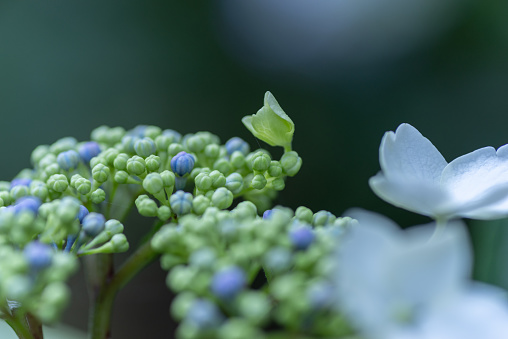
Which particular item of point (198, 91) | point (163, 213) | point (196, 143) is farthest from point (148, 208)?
point (198, 91)

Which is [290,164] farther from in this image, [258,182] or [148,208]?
[148,208]

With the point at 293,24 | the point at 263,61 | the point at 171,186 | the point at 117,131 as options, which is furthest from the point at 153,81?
the point at 171,186

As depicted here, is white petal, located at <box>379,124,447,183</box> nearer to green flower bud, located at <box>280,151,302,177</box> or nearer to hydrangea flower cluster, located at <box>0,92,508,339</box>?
hydrangea flower cluster, located at <box>0,92,508,339</box>

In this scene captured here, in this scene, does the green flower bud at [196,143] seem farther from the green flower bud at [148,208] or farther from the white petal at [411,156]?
the white petal at [411,156]

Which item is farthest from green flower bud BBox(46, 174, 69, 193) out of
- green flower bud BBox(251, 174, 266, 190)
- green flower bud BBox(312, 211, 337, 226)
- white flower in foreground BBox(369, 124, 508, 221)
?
white flower in foreground BBox(369, 124, 508, 221)

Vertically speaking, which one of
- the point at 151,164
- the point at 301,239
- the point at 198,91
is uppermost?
the point at 198,91

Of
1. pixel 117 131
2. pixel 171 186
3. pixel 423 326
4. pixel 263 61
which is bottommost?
pixel 423 326

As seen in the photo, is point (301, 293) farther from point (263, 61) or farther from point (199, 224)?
point (263, 61)

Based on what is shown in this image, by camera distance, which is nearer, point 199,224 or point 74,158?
point 199,224
